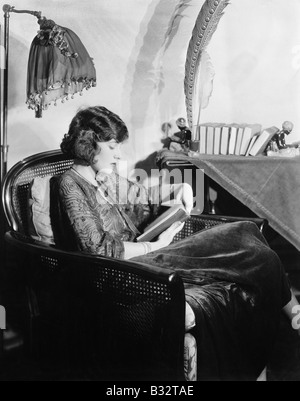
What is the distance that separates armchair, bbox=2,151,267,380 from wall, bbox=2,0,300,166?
2.04ft

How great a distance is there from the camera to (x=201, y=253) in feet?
6.80

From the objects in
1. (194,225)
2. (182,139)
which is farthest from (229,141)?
(194,225)

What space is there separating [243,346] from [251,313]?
0.12 metres

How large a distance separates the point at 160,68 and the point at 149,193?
0.98 m

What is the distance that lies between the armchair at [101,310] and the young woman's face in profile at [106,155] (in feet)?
1.12

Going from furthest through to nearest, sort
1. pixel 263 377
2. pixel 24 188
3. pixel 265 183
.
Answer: pixel 265 183
pixel 24 188
pixel 263 377

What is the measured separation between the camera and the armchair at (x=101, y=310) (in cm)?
162

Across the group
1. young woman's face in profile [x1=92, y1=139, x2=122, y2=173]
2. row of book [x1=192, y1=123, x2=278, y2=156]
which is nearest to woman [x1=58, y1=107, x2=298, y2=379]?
young woman's face in profile [x1=92, y1=139, x2=122, y2=173]

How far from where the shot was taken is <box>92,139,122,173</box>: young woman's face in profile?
2.04 metres

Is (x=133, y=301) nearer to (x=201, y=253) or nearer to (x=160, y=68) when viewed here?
(x=201, y=253)

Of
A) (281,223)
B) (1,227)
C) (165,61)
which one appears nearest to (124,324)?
(1,227)

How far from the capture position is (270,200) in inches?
110

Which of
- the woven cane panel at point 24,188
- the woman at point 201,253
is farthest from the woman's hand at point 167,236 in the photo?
the woven cane panel at point 24,188

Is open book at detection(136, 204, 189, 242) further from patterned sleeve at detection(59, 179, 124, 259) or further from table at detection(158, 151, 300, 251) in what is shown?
table at detection(158, 151, 300, 251)
